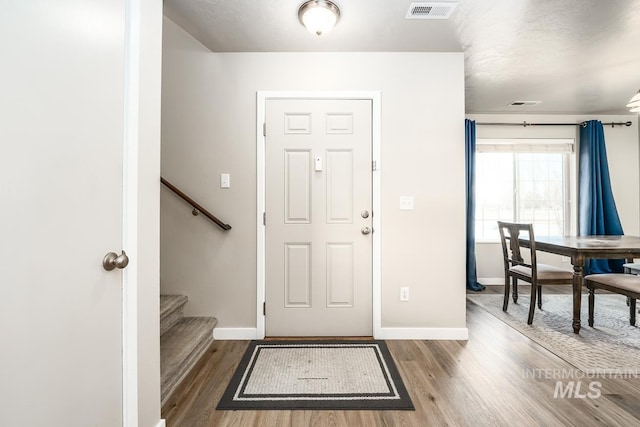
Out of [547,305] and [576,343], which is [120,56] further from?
[547,305]

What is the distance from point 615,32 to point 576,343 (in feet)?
8.01

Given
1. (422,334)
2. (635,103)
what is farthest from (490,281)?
(635,103)

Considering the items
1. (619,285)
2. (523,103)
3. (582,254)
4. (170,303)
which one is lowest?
(170,303)

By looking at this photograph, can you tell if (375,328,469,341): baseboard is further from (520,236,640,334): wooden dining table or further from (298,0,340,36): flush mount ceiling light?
(298,0,340,36): flush mount ceiling light

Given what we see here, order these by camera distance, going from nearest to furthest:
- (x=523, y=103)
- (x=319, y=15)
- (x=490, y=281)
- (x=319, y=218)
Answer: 1. (x=319, y=15)
2. (x=319, y=218)
3. (x=523, y=103)
4. (x=490, y=281)

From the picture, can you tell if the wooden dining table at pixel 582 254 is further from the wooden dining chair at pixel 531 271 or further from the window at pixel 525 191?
the window at pixel 525 191

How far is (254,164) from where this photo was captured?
251 cm

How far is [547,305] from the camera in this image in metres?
3.38

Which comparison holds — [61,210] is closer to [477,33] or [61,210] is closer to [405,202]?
[405,202]

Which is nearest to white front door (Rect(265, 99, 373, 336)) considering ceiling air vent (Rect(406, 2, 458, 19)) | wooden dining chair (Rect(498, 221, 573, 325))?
ceiling air vent (Rect(406, 2, 458, 19))

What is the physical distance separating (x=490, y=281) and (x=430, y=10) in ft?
12.5

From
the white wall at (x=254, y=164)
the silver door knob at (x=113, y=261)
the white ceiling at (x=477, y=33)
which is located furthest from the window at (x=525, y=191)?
the silver door knob at (x=113, y=261)

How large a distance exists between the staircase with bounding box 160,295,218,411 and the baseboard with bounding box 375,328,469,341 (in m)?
1.40

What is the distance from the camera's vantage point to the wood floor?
1551 mm
